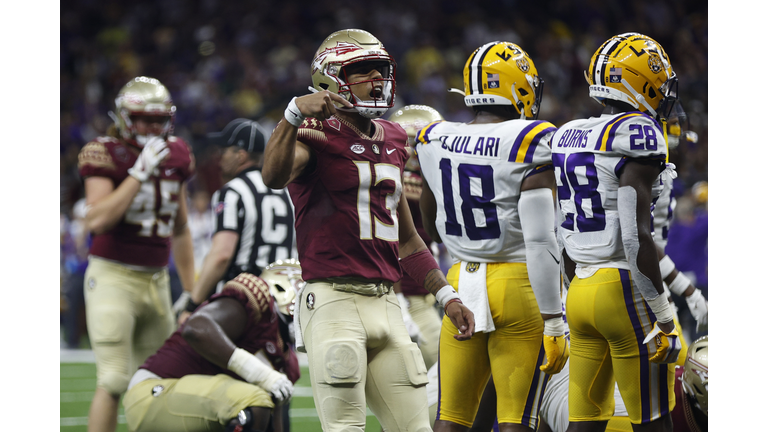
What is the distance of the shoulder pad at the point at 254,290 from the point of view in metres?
3.57

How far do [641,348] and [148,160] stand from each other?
2.73 meters

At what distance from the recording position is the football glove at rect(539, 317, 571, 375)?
3.05 m

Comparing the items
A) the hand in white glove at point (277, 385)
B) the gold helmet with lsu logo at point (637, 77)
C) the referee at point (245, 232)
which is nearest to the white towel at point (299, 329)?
the hand in white glove at point (277, 385)

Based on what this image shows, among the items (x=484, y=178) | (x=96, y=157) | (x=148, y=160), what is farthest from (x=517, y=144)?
(x=96, y=157)

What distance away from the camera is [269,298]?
11.9 ft

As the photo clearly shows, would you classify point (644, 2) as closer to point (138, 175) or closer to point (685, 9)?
point (685, 9)

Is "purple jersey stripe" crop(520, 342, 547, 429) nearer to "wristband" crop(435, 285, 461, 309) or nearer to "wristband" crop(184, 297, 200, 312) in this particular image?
"wristband" crop(435, 285, 461, 309)

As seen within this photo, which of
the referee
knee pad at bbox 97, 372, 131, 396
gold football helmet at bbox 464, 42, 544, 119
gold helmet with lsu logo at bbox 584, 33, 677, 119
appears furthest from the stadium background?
gold helmet with lsu logo at bbox 584, 33, 677, 119

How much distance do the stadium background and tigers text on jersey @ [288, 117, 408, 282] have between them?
33.0ft

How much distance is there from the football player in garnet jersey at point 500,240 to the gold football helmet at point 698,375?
62 centimetres

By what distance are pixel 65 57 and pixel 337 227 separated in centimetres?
1338

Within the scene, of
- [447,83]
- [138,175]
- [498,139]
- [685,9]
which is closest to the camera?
[498,139]

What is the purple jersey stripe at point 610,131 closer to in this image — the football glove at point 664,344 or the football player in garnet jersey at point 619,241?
the football player in garnet jersey at point 619,241

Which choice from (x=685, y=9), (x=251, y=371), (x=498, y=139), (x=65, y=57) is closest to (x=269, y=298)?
(x=251, y=371)
